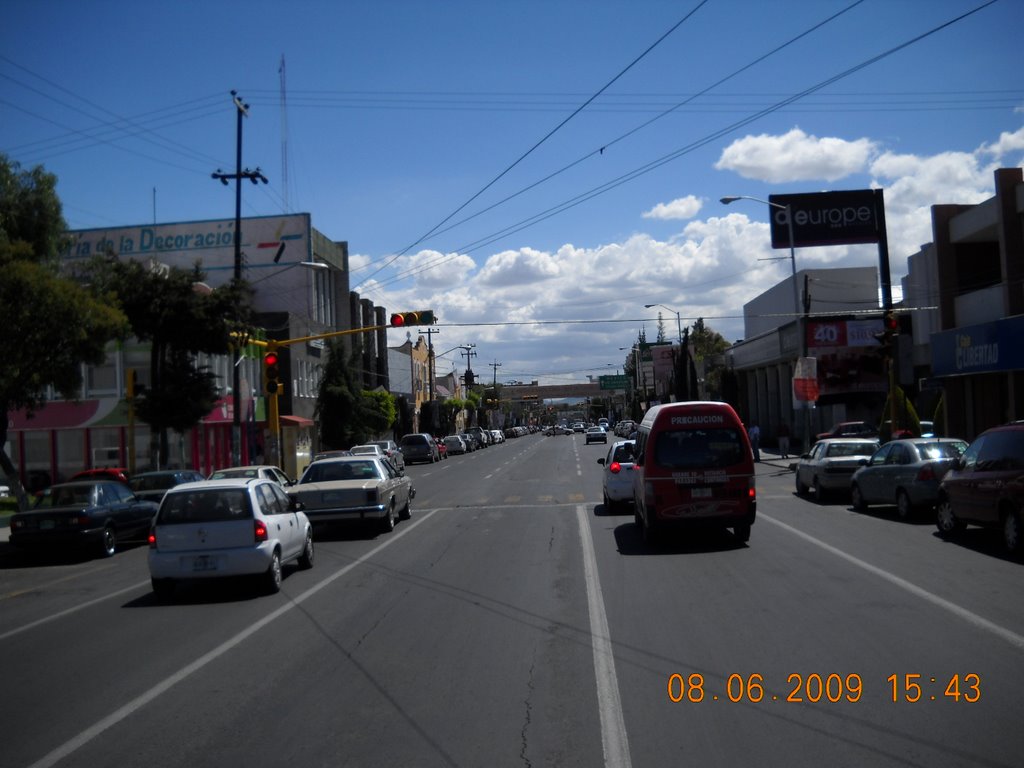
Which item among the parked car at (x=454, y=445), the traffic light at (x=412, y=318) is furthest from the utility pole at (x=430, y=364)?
the traffic light at (x=412, y=318)

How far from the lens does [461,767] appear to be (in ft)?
19.2

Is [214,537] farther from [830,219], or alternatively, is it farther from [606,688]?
[830,219]

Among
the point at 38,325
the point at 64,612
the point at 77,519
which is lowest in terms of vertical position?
the point at 64,612

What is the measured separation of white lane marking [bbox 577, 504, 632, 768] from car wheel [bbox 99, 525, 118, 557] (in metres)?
10.1

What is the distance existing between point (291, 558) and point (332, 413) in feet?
126

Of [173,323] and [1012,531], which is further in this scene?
[173,323]

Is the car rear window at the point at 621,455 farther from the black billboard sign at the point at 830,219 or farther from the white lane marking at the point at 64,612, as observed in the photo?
the black billboard sign at the point at 830,219

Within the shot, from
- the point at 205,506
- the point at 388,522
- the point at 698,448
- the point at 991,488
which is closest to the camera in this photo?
the point at 205,506

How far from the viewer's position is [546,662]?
834 cm

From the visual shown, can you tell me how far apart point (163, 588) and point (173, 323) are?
720 inches

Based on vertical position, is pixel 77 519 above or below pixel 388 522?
above

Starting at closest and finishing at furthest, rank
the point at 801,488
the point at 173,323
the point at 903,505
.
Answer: the point at 903,505 → the point at 801,488 → the point at 173,323

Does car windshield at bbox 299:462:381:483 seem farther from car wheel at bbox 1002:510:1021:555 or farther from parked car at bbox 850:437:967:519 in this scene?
car wheel at bbox 1002:510:1021:555
